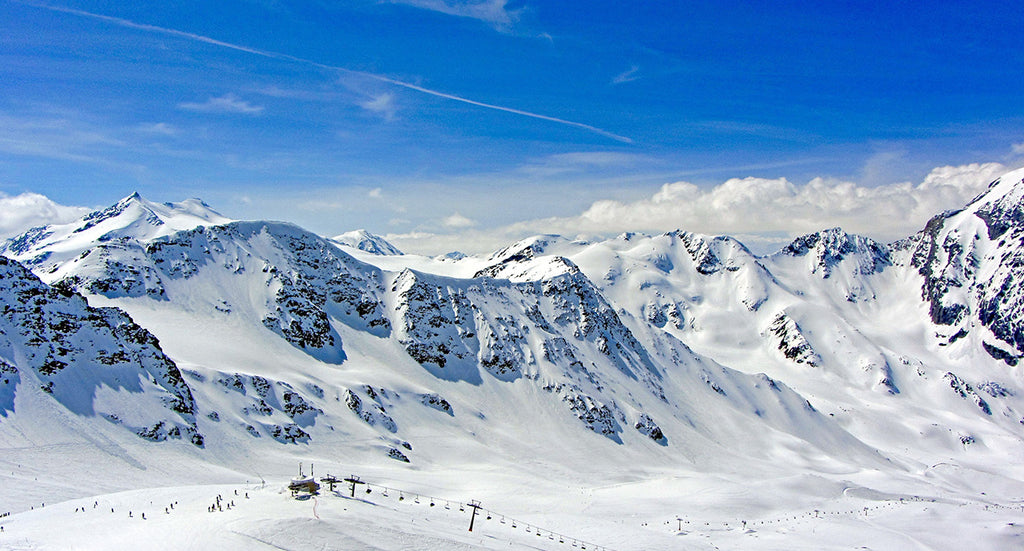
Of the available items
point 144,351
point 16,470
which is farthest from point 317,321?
point 16,470

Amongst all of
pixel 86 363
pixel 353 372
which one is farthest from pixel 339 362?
pixel 86 363

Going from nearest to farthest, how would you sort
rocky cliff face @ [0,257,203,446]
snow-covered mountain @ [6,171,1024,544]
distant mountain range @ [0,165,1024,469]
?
rocky cliff face @ [0,257,203,446]
snow-covered mountain @ [6,171,1024,544]
distant mountain range @ [0,165,1024,469]

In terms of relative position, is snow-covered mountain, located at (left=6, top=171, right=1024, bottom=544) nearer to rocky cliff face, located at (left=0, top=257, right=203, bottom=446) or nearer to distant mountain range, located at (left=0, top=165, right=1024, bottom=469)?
rocky cliff face, located at (left=0, top=257, right=203, bottom=446)

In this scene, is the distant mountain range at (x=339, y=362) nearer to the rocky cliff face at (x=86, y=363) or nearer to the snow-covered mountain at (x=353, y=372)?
the rocky cliff face at (x=86, y=363)

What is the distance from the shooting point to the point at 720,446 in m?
159

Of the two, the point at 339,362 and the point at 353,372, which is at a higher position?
the point at 339,362

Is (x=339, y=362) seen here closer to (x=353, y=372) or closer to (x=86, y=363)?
(x=353, y=372)

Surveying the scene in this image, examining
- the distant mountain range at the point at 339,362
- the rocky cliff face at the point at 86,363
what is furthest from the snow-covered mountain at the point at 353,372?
the distant mountain range at the point at 339,362

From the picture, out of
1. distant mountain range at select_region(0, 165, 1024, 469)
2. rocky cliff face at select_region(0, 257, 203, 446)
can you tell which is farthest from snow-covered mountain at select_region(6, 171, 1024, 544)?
distant mountain range at select_region(0, 165, 1024, 469)

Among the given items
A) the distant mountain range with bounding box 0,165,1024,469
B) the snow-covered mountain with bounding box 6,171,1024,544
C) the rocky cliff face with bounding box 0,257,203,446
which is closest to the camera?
the rocky cliff face with bounding box 0,257,203,446

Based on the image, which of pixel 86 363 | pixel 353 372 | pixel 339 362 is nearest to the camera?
pixel 86 363

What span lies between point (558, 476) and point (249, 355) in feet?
214

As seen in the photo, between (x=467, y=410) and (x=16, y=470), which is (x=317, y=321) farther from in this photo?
(x=16, y=470)

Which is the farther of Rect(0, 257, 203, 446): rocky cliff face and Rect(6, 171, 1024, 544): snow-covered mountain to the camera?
Rect(6, 171, 1024, 544): snow-covered mountain
